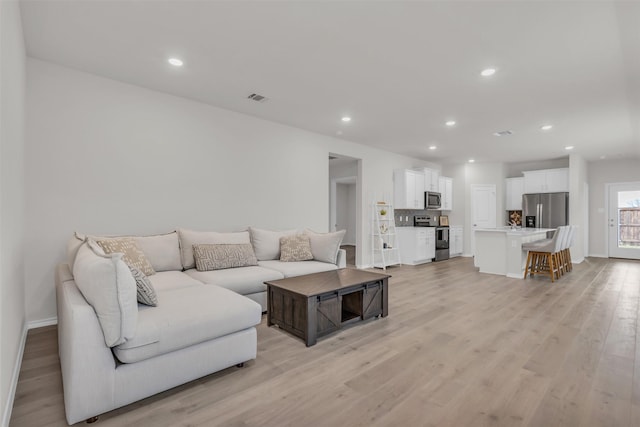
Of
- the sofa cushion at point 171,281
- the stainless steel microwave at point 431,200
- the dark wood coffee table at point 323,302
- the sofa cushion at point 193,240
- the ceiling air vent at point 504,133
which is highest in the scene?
the ceiling air vent at point 504,133

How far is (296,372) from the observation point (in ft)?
7.47

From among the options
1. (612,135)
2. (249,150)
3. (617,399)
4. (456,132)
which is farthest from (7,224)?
(612,135)

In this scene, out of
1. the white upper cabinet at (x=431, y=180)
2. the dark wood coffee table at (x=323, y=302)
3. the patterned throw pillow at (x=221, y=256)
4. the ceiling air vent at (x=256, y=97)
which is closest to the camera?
the dark wood coffee table at (x=323, y=302)

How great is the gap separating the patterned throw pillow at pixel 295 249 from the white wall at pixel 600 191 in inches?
Answer: 343

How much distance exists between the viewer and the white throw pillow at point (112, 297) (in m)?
1.73

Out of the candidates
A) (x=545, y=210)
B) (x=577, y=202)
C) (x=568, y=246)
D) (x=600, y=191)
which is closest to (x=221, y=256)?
(x=568, y=246)

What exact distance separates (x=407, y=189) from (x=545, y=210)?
372 cm

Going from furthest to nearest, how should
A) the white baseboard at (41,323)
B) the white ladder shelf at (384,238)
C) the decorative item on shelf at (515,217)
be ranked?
the decorative item on shelf at (515,217), the white ladder shelf at (384,238), the white baseboard at (41,323)

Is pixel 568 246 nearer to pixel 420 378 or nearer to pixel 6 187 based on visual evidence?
pixel 420 378

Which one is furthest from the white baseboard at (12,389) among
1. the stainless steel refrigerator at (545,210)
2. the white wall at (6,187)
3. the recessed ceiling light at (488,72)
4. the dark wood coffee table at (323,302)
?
the stainless steel refrigerator at (545,210)

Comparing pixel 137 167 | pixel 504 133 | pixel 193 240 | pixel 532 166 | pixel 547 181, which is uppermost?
pixel 504 133

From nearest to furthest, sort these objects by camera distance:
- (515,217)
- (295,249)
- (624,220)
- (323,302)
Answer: (323,302), (295,249), (624,220), (515,217)

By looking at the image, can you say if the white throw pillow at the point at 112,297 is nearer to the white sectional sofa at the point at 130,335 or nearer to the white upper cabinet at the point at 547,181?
the white sectional sofa at the point at 130,335

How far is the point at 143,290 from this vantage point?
2119 millimetres
